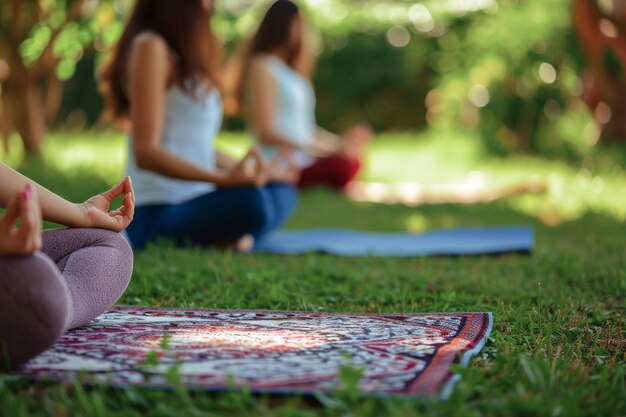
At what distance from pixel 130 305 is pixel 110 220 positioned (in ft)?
1.64

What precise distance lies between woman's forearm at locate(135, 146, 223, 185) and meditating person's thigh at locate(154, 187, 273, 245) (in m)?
0.19

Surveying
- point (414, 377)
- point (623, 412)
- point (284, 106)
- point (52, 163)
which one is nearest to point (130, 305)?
point (414, 377)

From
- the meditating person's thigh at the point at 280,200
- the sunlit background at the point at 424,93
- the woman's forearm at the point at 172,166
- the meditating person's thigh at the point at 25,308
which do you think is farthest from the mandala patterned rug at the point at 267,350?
the sunlit background at the point at 424,93

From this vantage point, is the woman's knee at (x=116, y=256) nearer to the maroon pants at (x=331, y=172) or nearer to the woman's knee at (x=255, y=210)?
the woman's knee at (x=255, y=210)

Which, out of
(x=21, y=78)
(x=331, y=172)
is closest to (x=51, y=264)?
(x=331, y=172)

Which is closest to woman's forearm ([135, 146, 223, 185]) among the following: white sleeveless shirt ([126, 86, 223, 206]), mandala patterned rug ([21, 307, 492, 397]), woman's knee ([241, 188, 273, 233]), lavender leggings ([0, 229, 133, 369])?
white sleeveless shirt ([126, 86, 223, 206])

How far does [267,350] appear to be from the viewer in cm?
224

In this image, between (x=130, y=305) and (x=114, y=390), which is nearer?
(x=114, y=390)

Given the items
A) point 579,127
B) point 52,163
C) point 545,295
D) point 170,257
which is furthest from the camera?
point 579,127

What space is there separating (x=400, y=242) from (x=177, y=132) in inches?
54.4

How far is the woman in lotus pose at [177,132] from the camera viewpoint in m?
4.12

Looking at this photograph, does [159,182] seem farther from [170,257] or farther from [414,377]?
[414,377]

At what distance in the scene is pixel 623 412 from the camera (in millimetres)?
→ 1903

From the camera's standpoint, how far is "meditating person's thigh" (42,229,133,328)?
2.43 meters
